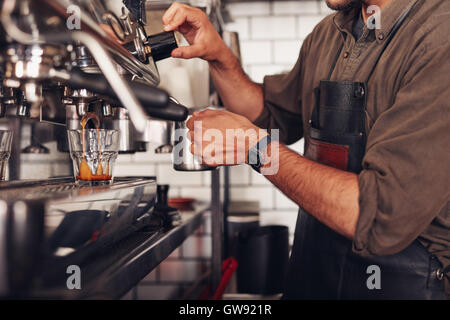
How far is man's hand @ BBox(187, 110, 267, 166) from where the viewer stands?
0.84 metres

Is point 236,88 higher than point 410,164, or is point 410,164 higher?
point 236,88

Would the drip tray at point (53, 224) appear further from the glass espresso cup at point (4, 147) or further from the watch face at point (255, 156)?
the watch face at point (255, 156)

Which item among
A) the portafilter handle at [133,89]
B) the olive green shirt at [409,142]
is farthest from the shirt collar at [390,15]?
the portafilter handle at [133,89]

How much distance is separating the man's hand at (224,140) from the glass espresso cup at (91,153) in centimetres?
20

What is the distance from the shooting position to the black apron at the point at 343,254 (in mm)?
833

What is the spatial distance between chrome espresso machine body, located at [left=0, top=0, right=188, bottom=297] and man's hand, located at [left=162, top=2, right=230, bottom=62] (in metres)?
0.17

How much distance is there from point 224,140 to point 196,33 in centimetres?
41

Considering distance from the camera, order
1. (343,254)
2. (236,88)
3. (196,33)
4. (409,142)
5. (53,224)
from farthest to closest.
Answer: (236,88), (196,33), (343,254), (409,142), (53,224)

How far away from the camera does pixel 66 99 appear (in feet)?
2.61

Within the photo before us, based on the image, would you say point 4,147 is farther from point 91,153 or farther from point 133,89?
point 133,89

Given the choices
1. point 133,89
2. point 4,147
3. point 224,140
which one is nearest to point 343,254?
point 224,140

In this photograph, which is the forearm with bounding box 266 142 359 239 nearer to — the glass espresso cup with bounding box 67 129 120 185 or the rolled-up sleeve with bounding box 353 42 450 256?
the rolled-up sleeve with bounding box 353 42 450 256

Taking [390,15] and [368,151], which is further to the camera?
[390,15]
